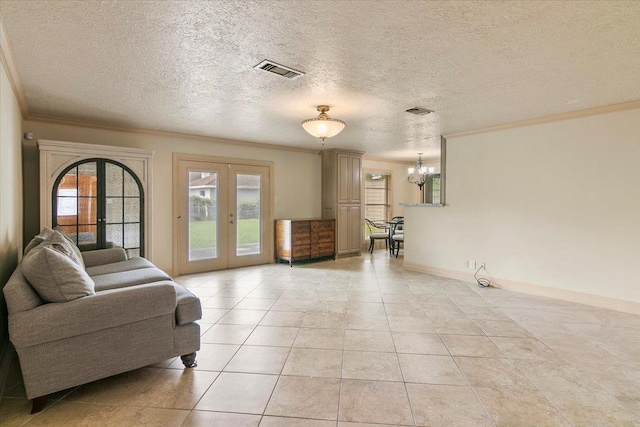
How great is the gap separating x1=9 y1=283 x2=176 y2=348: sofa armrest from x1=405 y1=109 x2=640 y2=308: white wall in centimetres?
451

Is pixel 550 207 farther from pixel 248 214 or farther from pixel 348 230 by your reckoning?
pixel 248 214

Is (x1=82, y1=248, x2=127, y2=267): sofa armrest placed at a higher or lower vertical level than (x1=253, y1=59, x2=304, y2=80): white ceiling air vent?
lower

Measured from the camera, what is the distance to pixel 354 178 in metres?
7.41

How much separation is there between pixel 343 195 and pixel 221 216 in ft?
8.79

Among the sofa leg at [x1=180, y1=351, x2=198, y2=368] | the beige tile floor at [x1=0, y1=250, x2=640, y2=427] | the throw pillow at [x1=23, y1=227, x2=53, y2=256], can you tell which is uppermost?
the throw pillow at [x1=23, y1=227, x2=53, y2=256]

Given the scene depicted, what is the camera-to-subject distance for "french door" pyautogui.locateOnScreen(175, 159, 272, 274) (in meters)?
5.57

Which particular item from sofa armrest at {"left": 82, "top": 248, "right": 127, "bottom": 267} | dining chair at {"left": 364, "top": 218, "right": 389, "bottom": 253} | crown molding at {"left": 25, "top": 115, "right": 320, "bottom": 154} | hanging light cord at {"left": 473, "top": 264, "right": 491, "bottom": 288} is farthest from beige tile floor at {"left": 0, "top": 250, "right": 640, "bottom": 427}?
dining chair at {"left": 364, "top": 218, "right": 389, "bottom": 253}

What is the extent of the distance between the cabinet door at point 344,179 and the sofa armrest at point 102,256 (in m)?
4.30

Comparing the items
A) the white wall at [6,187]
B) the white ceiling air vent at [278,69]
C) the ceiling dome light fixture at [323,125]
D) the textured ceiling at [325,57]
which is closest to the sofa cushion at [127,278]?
the white wall at [6,187]

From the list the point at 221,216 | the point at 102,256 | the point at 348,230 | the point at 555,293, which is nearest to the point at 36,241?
the point at 102,256

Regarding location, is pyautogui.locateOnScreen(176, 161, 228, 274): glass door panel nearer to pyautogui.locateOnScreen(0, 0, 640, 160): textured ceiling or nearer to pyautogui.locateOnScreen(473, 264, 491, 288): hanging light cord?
pyautogui.locateOnScreen(0, 0, 640, 160): textured ceiling

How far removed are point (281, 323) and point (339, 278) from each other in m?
2.15

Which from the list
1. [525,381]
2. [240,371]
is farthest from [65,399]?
[525,381]

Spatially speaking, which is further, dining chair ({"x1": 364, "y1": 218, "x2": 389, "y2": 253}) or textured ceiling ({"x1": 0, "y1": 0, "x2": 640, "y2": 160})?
dining chair ({"x1": 364, "y1": 218, "x2": 389, "y2": 253})
